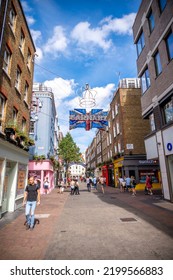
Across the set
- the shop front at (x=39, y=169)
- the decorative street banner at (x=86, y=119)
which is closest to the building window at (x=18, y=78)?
the decorative street banner at (x=86, y=119)

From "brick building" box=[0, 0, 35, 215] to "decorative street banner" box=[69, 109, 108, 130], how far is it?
12.7 ft

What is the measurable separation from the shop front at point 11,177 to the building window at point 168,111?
10.4 m

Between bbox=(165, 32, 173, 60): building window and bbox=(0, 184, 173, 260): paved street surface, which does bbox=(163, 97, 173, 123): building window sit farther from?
bbox=(0, 184, 173, 260): paved street surface

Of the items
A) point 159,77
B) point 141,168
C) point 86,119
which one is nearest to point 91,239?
point 86,119

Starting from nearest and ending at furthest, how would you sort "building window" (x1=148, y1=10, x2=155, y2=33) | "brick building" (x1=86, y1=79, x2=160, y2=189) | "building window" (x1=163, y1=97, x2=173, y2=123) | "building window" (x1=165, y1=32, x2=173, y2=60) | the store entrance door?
1. the store entrance door
2. "building window" (x1=165, y1=32, x2=173, y2=60)
3. "building window" (x1=163, y1=97, x2=173, y2=123)
4. "building window" (x1=148, y1=10, x2=155, y2=33)
5. "brick building" (x1=86, y1=79, x2=160, y2=189)

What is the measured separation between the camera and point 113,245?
15.5 feet

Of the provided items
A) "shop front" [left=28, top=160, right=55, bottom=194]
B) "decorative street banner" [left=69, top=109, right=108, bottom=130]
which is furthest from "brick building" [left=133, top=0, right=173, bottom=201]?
"shop front" [left=28, top=160, right=55, bottom=194]

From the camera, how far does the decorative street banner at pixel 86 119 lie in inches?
497

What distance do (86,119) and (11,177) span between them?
656 cm

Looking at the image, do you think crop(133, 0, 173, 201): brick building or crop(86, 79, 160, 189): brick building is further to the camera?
crop(86, 79, 160, 189): brick building

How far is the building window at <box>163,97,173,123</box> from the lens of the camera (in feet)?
37.1

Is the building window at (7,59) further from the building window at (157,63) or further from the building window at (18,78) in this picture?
the building window at (157,63)
